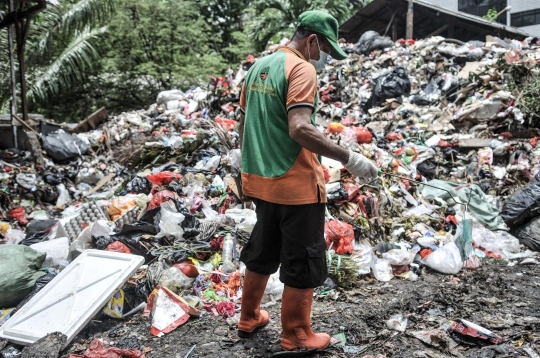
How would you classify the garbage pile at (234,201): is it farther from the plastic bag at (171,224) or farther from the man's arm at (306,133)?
the man's arm at (306,133)

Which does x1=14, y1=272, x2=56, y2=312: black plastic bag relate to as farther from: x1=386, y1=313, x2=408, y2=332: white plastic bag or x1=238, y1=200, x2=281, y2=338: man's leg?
x1=386, y1=313, x2=408, y2=332: white plastic bag

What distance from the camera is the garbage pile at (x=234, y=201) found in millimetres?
2762

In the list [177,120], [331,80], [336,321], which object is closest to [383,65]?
[331,80]

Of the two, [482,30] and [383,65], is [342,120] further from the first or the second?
[482,30]

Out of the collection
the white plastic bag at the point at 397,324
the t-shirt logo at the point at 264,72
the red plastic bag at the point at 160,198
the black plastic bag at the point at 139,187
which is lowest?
the white plastic bag at the point at 397,324

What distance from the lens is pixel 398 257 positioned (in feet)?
11.0

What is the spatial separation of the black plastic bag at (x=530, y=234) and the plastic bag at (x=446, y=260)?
3.22 ft

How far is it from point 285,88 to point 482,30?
40.0 ft

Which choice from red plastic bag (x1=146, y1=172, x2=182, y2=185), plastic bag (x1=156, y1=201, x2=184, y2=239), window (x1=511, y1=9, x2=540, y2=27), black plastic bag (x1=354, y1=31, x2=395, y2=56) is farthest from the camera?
window (x1=511, y1=9, x2=540, y2=27)

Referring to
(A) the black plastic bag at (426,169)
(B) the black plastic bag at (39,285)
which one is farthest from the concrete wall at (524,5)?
(B) the black plastic bag at (39,285)

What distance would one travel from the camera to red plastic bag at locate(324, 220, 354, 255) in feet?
10.8

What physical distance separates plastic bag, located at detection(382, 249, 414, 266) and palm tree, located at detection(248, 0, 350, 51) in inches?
577

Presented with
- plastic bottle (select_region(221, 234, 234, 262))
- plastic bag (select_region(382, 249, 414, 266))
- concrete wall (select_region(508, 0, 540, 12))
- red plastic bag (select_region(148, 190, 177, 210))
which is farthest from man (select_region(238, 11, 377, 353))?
concrete wall (select_region(508, 0, 540, 12))

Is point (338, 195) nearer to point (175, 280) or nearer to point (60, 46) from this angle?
point (175, 280)
